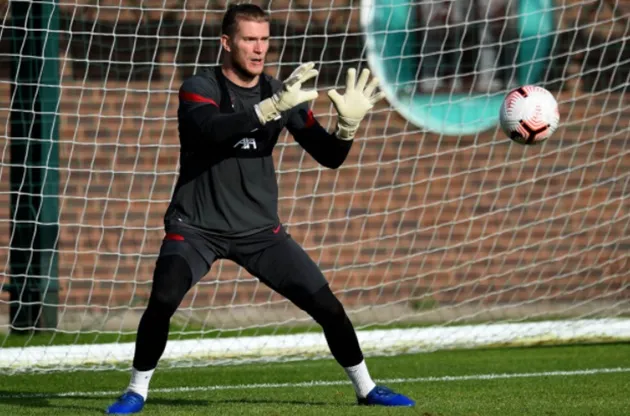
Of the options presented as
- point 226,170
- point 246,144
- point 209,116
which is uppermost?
point 209,116

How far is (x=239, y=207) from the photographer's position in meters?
5.80

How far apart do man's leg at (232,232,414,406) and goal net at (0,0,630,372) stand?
2.51m

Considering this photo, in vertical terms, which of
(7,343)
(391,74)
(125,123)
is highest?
(391,74)

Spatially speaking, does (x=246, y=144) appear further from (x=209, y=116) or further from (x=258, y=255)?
(x=258, y=255)

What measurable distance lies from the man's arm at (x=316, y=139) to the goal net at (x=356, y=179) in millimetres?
2685

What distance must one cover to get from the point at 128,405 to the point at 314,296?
Answer: 976 millimetres

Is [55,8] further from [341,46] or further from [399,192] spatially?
[399,192]

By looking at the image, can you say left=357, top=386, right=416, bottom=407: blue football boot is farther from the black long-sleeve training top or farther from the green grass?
the black long-sleeve training top

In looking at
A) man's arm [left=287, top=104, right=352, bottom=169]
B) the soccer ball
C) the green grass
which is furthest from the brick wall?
man's arm [left=287, top=104, right=352, bottom=169]

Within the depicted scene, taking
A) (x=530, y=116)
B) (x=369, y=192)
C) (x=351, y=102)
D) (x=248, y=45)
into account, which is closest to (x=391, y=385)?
(x=530, y=116)

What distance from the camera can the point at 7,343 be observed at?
28.4 feet

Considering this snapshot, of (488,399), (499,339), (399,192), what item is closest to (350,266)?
(399,192)

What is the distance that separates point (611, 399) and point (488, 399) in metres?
0.61

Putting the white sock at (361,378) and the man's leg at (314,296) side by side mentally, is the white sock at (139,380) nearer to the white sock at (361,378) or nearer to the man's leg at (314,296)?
the man's leg at (314,296)
